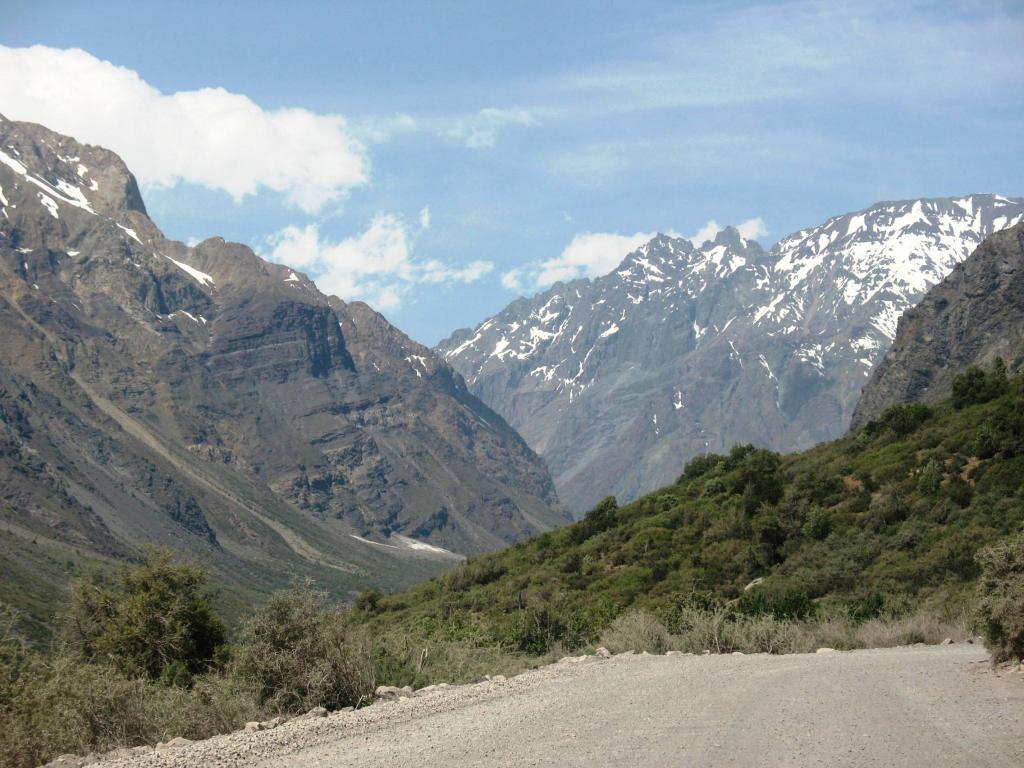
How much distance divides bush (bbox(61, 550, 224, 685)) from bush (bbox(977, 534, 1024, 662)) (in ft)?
69.5

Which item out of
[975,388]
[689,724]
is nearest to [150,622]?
[689,724]

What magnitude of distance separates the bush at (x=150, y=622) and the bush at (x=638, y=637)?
12.2 metres

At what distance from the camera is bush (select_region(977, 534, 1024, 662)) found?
2073 centimetres

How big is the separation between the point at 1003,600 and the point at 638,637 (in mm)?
10255

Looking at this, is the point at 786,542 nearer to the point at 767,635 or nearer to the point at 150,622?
the point at 767,635

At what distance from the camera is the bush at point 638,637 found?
2869 centimetres

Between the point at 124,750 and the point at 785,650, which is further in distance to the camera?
the point at 785,650

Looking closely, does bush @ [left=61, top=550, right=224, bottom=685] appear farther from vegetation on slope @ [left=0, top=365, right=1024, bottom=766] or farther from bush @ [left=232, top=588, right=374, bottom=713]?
bush @ [left=232, top=588, right=374, bottom=713]

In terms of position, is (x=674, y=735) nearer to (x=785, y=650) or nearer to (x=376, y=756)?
(x=376, y=756)

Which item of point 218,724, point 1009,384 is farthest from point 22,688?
point 1009,384

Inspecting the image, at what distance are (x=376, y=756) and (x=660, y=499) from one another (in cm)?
5222

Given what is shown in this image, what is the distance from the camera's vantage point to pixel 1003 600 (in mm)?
21016

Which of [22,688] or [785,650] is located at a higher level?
[22,688]

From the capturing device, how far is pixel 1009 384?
6078 cm
